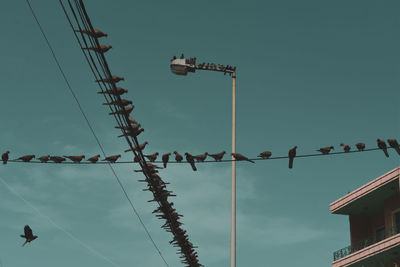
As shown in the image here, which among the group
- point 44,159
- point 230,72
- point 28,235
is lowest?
point 28,235

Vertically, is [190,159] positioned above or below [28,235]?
above

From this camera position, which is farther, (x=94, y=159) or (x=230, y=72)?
(x=230, y=72)

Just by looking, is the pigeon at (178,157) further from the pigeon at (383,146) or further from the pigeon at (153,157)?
the pigeon at (383,146)

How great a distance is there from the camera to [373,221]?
39656mm

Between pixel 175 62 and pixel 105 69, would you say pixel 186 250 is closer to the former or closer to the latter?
pixel 105 69

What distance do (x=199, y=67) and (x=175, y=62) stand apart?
7.65 ft

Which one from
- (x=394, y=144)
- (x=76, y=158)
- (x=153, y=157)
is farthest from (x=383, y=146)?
(x=76, y=158)

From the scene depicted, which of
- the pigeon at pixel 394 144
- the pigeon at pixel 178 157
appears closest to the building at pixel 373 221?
the pigeon at pixel 394 144

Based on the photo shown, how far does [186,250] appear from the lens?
19.9 m

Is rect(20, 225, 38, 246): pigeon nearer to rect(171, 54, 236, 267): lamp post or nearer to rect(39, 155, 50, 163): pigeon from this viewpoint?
rect(39, 155, 50, 163): pigeon

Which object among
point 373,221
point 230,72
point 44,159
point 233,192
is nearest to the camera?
point 44,159

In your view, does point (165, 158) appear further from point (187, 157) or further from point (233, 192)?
point (233, 192)

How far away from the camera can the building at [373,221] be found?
33781 mm

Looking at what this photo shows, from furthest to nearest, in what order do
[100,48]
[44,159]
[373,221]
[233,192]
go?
1. [373,221]
2. [233,192]
3. [44,159]
4. [100,48]
